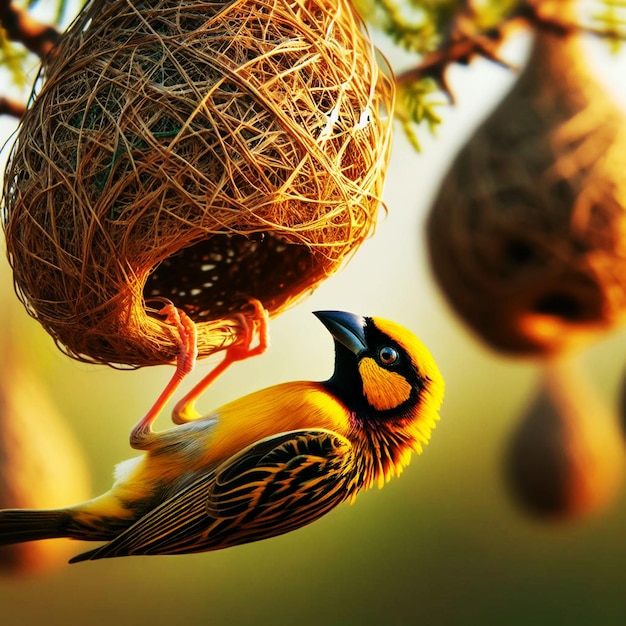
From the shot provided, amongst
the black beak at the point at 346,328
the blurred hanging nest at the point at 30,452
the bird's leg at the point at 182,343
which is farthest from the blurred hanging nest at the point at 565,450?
the bird's leg at the point at 182,343

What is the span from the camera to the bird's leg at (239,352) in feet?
4.02

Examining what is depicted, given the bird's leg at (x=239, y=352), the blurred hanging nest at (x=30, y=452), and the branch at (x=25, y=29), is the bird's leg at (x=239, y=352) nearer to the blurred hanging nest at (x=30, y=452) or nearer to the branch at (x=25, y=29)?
the branch at (x=25, y=29)

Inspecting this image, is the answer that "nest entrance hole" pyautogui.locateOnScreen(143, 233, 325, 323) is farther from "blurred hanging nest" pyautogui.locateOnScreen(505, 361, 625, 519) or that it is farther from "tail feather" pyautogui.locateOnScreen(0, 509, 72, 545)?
"blurred hanging nest" pyautogui.locateOnScreen(505, 361, 625, 519)

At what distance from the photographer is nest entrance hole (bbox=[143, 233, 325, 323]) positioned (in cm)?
127

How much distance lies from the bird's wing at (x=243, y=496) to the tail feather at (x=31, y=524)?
0.06 m

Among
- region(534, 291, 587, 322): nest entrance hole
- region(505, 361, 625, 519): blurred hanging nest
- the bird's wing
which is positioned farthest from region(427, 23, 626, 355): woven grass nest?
the bird's wing

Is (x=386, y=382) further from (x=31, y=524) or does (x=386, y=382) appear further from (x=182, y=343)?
(x=31, y=524)

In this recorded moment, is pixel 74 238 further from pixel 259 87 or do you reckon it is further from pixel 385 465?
pixel 385 465

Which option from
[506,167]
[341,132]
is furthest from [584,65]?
[341,132]

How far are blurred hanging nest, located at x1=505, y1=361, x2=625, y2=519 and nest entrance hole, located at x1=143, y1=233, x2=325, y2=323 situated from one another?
1.86 metres

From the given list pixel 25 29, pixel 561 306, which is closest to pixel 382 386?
pixel 25 29

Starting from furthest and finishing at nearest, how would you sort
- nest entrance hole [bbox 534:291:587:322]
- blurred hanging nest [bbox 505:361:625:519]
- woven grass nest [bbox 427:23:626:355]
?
blurred hanging nest [bbox 505:361:625:519], nest entrance hole [bbox 534:291:587:322], woven grass nest [bbox 427:23:626:355]

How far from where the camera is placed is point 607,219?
81.7 inches

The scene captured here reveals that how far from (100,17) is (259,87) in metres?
0.25
